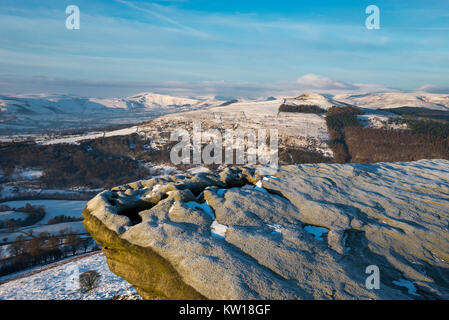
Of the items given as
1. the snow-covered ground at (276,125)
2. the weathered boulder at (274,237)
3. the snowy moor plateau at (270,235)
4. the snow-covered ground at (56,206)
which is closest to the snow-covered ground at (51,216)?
the snow-covered ground at (56,206)

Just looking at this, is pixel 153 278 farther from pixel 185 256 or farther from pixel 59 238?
pixel 59 238

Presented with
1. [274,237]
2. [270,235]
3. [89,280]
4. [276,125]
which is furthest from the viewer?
[276,125]

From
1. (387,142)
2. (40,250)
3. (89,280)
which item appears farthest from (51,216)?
(387,142)

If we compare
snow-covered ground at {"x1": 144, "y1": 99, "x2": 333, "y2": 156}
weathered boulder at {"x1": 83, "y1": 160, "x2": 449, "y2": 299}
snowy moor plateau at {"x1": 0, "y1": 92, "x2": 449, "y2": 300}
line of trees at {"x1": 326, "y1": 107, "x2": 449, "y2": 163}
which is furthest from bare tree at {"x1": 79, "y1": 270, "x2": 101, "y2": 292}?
line of trees at {"x1": 326, "y1": 107, "x2": 449, "y2": 163}

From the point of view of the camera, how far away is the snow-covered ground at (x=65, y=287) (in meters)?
20.1

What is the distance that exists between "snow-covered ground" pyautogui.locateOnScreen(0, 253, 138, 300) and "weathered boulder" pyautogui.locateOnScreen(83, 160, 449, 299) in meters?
8.06

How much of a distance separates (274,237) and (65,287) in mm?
21426

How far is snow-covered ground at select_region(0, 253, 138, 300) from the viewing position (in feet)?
66.0

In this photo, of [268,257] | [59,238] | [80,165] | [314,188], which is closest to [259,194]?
[314,188]

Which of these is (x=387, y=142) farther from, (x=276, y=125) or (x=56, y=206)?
(x=56, y=206)

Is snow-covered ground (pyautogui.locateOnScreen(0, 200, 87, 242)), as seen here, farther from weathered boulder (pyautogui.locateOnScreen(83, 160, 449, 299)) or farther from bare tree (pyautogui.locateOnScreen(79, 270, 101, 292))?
weathered boulder (pyautogui.locateOnScreen(83, 160, 449, 299))

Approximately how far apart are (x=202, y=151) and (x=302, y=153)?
53.4 m

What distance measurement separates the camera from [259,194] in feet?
52.2

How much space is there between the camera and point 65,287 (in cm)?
2281
